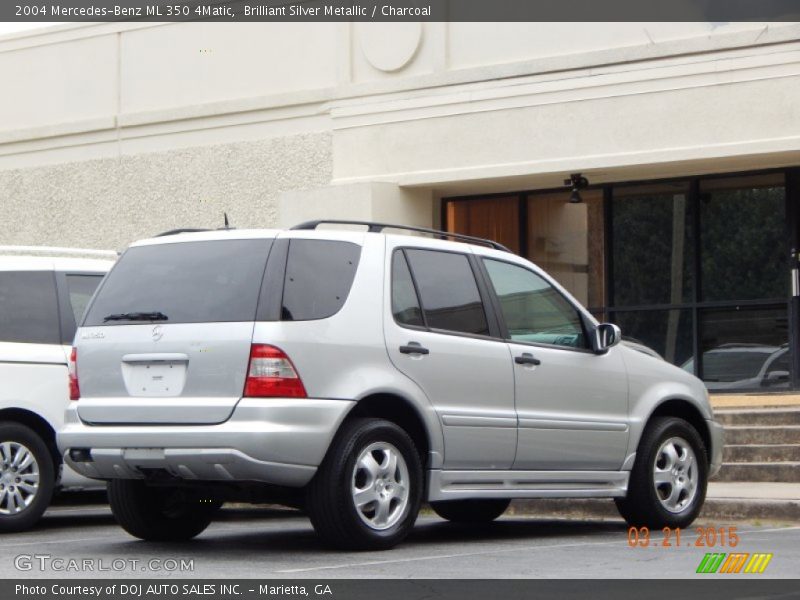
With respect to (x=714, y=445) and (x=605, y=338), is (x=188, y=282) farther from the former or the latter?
(x=714, y=445)

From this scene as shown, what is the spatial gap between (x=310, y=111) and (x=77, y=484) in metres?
9.38

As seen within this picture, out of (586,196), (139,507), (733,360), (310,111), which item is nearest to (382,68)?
(310,111)

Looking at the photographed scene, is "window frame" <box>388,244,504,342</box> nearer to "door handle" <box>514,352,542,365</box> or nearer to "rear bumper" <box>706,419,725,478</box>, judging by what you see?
"door handle" <box>514,352,542,365</box>

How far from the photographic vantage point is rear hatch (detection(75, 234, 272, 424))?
7766mm

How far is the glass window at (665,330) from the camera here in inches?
679

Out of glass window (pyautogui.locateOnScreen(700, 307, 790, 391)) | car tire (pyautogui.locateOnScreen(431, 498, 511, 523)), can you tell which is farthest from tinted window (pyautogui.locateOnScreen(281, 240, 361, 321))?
glass window (pyautogui.locateOnScreen(700, 307, 790, 391))

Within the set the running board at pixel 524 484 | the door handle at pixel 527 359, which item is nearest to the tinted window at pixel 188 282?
the running board at pixel 524 484

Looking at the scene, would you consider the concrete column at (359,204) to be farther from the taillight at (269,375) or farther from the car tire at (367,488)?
the taillight at (269,375)

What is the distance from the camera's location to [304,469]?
769 cm

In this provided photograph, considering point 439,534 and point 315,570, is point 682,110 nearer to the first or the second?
point 439,534

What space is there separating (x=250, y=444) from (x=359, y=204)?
33.4ft

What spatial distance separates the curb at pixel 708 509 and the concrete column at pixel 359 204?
22.4 feet

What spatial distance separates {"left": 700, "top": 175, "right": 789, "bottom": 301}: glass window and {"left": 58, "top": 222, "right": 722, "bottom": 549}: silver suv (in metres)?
7.73

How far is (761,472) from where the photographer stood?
1262 centimetres
